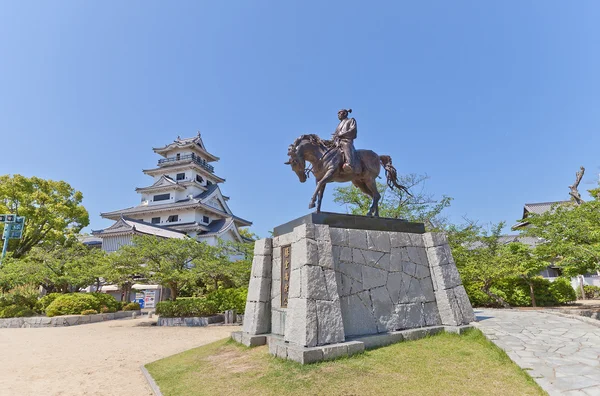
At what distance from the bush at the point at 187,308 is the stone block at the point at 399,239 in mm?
10958

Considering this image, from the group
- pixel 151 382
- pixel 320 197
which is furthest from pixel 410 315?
pixel 151 382

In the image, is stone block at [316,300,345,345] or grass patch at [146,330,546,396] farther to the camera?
stone block at [316,300,345,345]

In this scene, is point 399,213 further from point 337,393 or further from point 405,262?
point 337,393

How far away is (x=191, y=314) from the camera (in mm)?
15242

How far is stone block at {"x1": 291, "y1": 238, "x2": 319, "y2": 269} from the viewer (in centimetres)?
584

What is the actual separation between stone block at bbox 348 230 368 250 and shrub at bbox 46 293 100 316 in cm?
1665

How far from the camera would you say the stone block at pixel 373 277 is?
6.49 meters

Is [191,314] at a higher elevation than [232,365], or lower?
higher

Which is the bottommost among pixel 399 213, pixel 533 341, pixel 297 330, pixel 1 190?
pixel 533 341

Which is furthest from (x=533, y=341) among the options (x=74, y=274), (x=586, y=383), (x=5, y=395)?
(x=74, y=274)

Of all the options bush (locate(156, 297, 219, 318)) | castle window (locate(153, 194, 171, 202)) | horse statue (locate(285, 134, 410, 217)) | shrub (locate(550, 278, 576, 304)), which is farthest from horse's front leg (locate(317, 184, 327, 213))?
castle window (locate(153, 194, 171, 202))

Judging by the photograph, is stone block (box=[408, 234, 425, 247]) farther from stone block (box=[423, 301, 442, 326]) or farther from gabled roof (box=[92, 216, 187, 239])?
gabled roof (box=[92, 216, 187, 239])

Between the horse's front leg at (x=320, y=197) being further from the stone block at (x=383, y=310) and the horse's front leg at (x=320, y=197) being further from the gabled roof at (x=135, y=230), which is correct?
the gabled roof at (x=135, y=230)

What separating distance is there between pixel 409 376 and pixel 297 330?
6.04 feet
